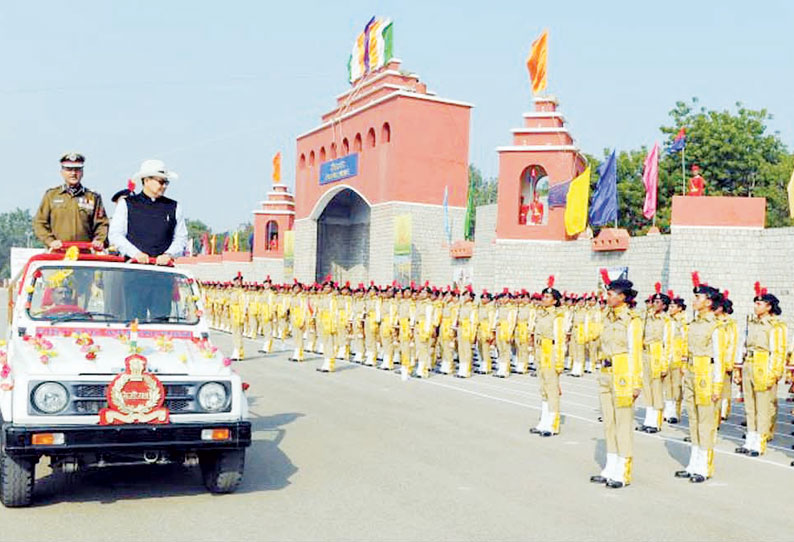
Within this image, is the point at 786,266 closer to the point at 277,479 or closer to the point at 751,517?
the point at 751,517

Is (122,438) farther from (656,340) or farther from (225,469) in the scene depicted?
(656,340)

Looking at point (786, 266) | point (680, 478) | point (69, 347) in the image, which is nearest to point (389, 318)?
point (786, 266)

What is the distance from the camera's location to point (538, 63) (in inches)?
1174

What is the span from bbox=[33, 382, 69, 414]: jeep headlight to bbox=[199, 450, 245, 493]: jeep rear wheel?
119cm

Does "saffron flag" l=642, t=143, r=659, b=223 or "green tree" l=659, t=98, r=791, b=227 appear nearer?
"saffron flag" l=642, t=143, r=659, b=223

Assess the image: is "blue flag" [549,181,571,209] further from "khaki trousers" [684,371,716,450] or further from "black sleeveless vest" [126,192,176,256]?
"black sleeveless vest" [126,192,176,256]

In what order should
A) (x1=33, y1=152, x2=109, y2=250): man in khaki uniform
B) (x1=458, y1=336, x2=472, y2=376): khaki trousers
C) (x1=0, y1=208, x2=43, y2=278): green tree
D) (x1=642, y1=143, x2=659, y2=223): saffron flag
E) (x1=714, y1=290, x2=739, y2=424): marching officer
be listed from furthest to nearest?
(x1=0, y1=208, x2=43, y2=278): green tree
(x1=642, y1=143, x2=659, y2=223): saffron flag
(x1=458, y1=336, x2=472, y2=376): khaki trousers
(x1=714, y1=290, x2=739, y2=424): marching officer
(x1=33, y1=152, x2=109, y2=250): man in khaki uniform

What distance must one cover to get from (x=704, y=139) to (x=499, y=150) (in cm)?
1246

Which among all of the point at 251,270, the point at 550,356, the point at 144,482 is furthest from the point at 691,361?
the point at 251,270

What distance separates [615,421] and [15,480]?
16.8 ft

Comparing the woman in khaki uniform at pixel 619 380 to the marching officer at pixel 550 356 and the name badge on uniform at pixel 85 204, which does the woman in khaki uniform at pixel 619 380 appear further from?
the name badge on uniform at pixel 85 204

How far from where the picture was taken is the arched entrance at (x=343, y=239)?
4256 cm

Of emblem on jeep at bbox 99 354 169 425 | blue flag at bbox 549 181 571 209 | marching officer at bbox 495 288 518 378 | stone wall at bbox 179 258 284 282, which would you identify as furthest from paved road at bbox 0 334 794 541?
stone wall at bbox 179 258 284 282

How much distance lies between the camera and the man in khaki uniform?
28.3 feet
